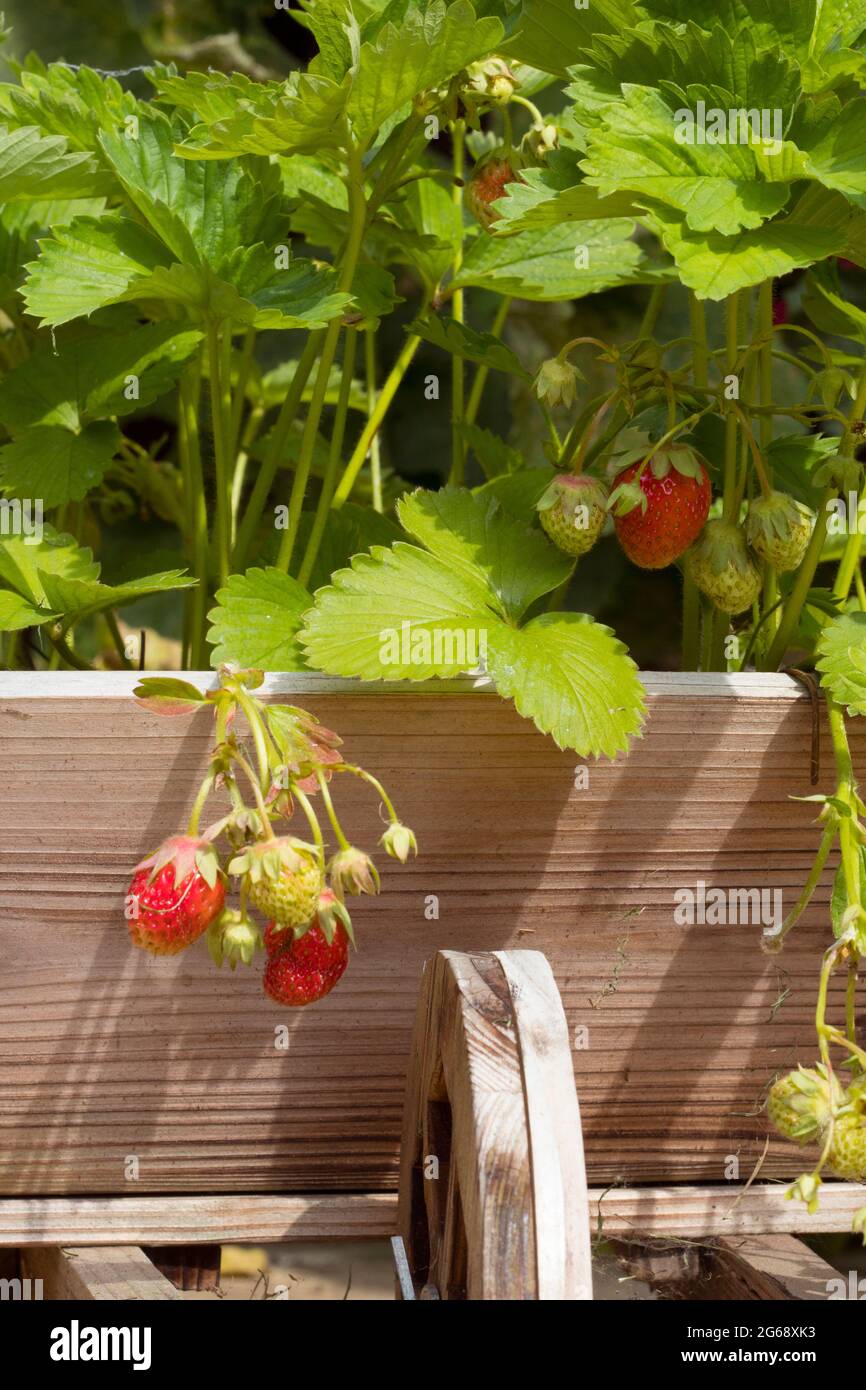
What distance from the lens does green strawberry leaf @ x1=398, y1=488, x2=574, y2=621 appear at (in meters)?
0.62

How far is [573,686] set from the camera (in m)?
0.56

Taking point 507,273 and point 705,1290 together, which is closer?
point 705,1290

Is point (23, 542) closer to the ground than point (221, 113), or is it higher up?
closer to the ground

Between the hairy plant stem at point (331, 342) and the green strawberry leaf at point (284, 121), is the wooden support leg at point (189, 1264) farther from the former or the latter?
the green strawberry leaf at point (284, 121)

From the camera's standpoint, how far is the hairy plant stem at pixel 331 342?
661 mm

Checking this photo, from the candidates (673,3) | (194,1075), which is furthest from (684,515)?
(194,1075)

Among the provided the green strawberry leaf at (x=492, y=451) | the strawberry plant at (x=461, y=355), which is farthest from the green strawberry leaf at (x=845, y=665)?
the green strawberry leaf at (x=492, y=451)

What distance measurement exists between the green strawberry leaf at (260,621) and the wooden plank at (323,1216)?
0.25 meters

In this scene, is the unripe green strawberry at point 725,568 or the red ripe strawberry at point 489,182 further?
the red ripe strawberry at point 489,182

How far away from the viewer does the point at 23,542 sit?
2.25 ft

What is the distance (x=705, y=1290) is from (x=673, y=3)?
2.01ft

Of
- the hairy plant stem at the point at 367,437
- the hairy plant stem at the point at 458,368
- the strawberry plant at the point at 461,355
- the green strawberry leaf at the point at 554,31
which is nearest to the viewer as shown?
the strawberry plant at the point at 461,355
